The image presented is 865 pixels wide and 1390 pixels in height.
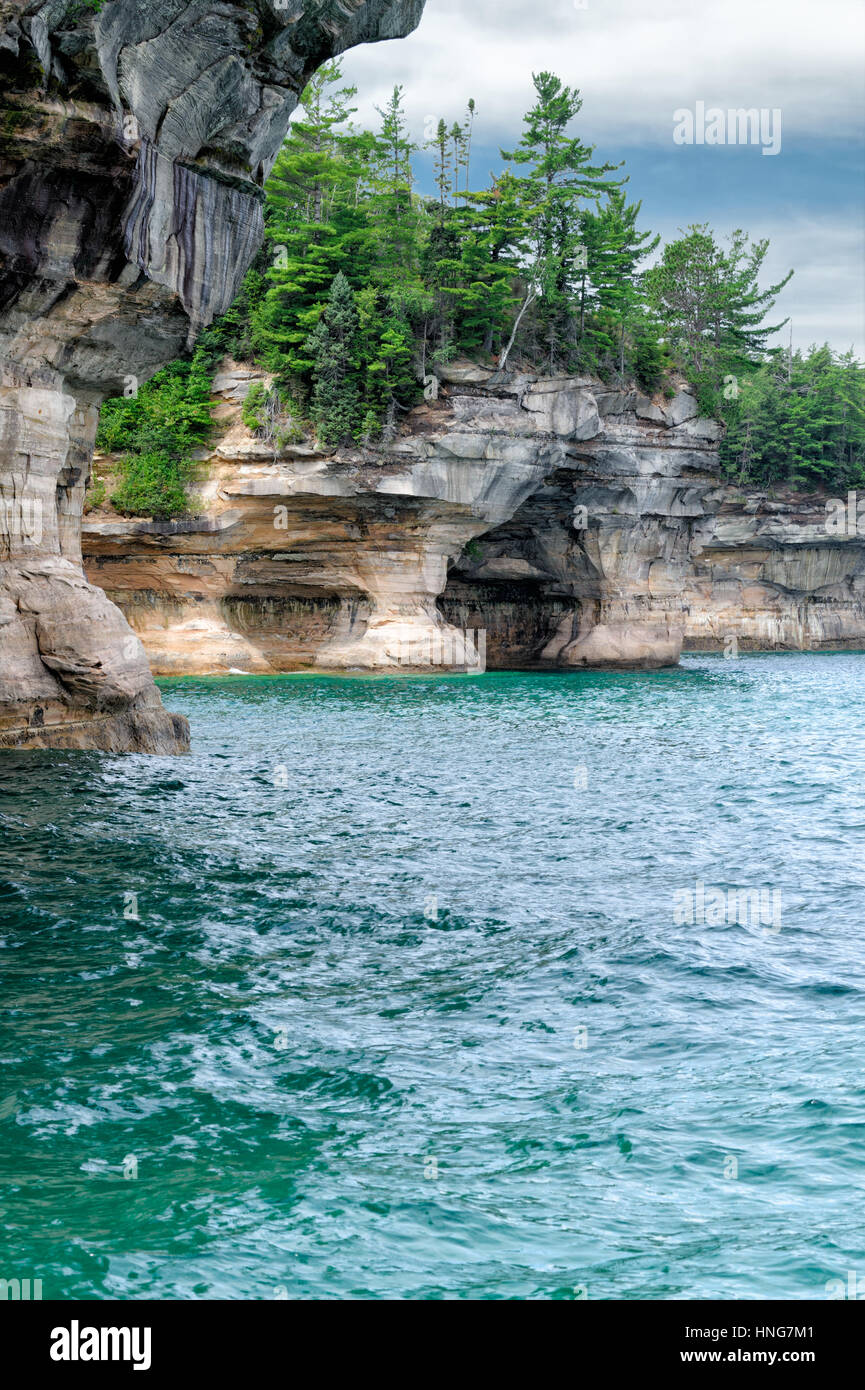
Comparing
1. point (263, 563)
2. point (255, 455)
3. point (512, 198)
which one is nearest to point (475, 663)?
point (263, 563)

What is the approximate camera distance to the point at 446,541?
4153 centimetres

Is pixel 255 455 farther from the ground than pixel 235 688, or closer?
farther from the ground

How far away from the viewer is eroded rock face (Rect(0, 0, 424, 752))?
548 inches

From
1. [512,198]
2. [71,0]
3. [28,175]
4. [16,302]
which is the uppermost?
[512,198]

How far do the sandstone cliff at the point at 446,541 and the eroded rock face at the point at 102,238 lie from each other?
18342 mm

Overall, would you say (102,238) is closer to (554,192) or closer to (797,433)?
(554,192)

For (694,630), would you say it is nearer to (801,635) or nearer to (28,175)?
(801,635)

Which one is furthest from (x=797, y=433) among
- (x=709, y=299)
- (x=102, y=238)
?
(x=102, y=238)

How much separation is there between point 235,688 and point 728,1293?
30.3 meters

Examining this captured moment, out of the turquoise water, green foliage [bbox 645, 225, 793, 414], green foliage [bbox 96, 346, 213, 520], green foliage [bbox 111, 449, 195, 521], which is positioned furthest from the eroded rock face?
green foliage [bbox 645, 225, 793, 414]

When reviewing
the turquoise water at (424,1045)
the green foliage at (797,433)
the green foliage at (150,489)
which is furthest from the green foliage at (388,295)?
the turquoise water at (424,1045)

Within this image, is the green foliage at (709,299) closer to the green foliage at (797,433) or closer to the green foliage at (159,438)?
the green foliage at (797,433)

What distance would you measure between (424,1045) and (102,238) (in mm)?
13572

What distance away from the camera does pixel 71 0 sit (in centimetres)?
1283
